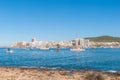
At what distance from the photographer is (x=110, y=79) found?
123ft

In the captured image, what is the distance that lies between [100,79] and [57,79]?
20.5ft

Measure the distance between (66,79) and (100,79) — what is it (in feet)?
20.0

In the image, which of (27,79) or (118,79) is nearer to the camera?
(27,79)

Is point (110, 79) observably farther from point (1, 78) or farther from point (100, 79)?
point (1, 78)

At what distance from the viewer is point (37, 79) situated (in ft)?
117

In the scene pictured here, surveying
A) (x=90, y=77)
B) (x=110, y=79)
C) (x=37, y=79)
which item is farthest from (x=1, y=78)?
(x=110, y=79)

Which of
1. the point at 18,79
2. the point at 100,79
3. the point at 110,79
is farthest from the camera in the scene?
the point at 110,79

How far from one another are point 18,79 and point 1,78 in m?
2.78

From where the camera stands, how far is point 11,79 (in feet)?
113

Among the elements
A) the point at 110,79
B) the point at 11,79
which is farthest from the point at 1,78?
the point at 110,79

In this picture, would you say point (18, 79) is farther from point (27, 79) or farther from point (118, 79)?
point (118, 79)

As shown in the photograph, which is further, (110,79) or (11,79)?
(110,79)

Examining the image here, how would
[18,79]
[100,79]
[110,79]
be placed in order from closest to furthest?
1. [100,79]
2. [18,79]
3. [110,79]

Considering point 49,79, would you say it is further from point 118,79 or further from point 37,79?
point 118,79
